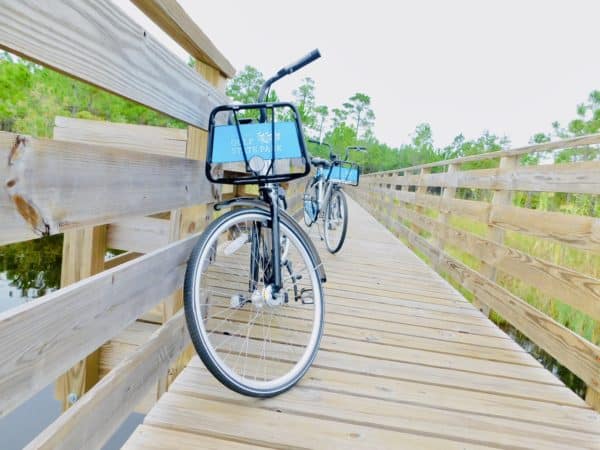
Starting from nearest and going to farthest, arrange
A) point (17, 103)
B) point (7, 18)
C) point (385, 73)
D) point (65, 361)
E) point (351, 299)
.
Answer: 1. point (7, 18)
2. point (65, 361)
3. point (351, 299)
4. point (17, 103)
5. point (385, 73)

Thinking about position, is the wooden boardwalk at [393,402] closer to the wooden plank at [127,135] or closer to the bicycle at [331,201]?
the wooden plank at [127,135]

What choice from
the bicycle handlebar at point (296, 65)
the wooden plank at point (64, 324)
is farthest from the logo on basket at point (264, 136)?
the wooden plank at point (64, 324)

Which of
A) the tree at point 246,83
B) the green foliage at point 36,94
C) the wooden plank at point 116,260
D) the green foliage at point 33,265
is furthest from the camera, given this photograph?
the tree at point 246,83

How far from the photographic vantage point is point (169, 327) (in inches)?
52.5

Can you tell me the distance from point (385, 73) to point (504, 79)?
13.3 metres

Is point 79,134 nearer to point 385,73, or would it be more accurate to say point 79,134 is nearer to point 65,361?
point 65,361

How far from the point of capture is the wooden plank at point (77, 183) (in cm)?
62

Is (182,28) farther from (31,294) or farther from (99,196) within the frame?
(31,294)

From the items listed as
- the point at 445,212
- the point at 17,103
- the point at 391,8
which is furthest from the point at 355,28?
the point at 445,212

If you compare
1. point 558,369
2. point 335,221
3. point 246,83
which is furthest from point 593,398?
point 246,83

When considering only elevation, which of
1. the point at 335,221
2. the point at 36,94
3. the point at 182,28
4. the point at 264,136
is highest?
the point at 36,94

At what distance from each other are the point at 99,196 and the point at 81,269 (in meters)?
1.77

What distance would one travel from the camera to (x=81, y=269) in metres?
2.34

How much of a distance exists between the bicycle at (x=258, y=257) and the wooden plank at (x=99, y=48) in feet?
0.77
